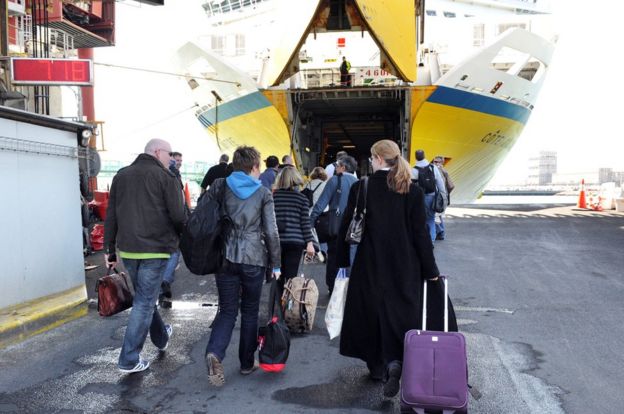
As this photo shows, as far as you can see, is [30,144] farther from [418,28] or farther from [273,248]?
[418,28]

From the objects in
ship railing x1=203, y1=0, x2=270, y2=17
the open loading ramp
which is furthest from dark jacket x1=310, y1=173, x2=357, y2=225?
ship railing x1=203, y1=0, x2=270, y2=17

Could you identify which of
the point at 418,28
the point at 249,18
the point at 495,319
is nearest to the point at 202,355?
the point at 495,319

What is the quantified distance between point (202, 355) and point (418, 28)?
48.9 feet

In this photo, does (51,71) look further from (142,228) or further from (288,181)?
(142,228)

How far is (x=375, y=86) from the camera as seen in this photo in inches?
616

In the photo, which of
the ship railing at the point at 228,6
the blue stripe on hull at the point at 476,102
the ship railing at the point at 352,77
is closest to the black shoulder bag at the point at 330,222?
the blue stripe on hull at the point at 476,102

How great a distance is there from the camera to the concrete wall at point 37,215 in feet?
17.7

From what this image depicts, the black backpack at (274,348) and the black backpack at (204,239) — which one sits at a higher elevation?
the black backpack at (204,239)

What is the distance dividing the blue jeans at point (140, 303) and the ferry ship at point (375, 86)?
8.82 m

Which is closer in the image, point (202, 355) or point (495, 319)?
point (202, 355)

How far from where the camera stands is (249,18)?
23.1 m

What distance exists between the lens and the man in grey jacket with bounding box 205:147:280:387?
12.7 feet

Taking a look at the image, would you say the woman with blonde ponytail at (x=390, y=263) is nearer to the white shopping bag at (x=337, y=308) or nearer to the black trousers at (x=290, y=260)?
the white shopping bag at (x=337, y=308)

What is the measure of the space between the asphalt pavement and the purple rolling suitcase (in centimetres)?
36
